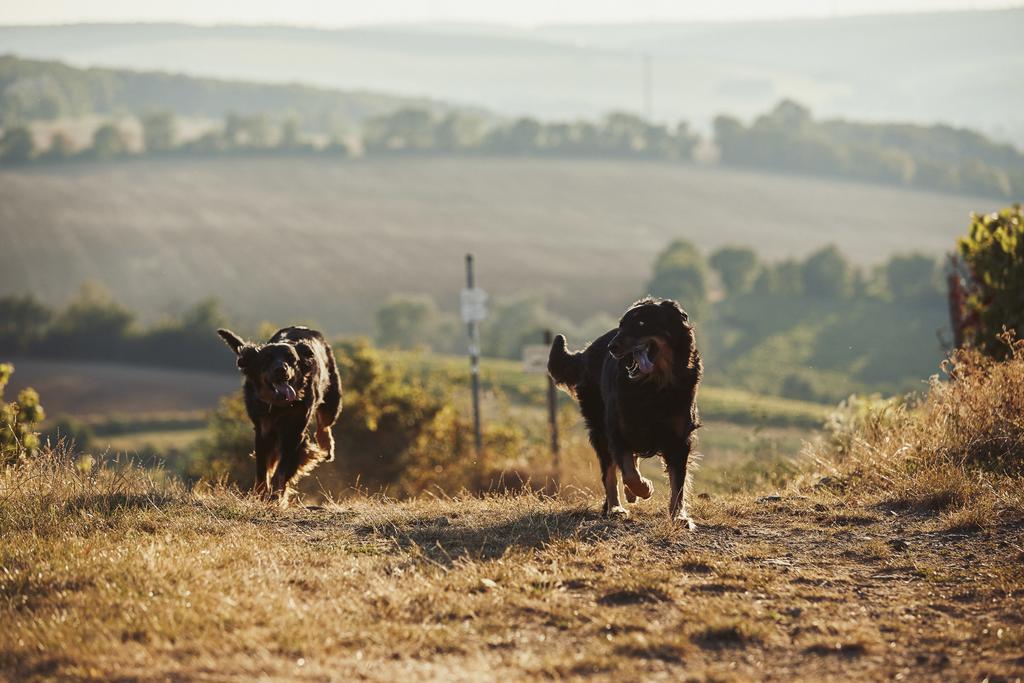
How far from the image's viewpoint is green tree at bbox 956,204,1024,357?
14602mm

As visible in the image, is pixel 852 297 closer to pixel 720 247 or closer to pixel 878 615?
pixel 720 247

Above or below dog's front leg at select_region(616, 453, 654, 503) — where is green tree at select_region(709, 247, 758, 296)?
below

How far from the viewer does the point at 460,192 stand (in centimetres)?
14850

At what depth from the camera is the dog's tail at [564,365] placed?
35.6 ft

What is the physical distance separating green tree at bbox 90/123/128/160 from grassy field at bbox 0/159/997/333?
13.8 ft

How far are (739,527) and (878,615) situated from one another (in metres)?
2.55

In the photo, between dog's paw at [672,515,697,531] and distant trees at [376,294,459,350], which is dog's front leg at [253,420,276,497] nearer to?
dog's paw at [672,515,697,531]

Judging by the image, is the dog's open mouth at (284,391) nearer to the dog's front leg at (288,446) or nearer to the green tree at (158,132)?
the dog's front leg at (288,446)

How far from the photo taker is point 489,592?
7371mm

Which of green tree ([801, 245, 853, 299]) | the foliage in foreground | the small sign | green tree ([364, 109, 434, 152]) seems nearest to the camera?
the foliage in foreground

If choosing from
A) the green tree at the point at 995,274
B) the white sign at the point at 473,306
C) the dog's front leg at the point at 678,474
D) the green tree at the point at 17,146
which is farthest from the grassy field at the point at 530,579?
the green tree at the point at 17,146

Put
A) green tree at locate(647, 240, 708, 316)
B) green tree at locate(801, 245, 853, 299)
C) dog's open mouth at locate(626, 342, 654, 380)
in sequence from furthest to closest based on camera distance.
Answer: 1. green tree at locate(801, 245, 853, 299)
2. green tree at locate(647, 240, 708, 316)
3. dog's open mouth at locate(626, 342, 654, 380)

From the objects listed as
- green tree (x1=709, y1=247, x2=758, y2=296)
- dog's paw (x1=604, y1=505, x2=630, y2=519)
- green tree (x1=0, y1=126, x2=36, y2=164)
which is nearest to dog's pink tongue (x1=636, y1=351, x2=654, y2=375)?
dog's paw (x1=604, y1=505, x2=630, y2=519)

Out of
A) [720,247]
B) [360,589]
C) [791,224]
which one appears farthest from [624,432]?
[791,224]
